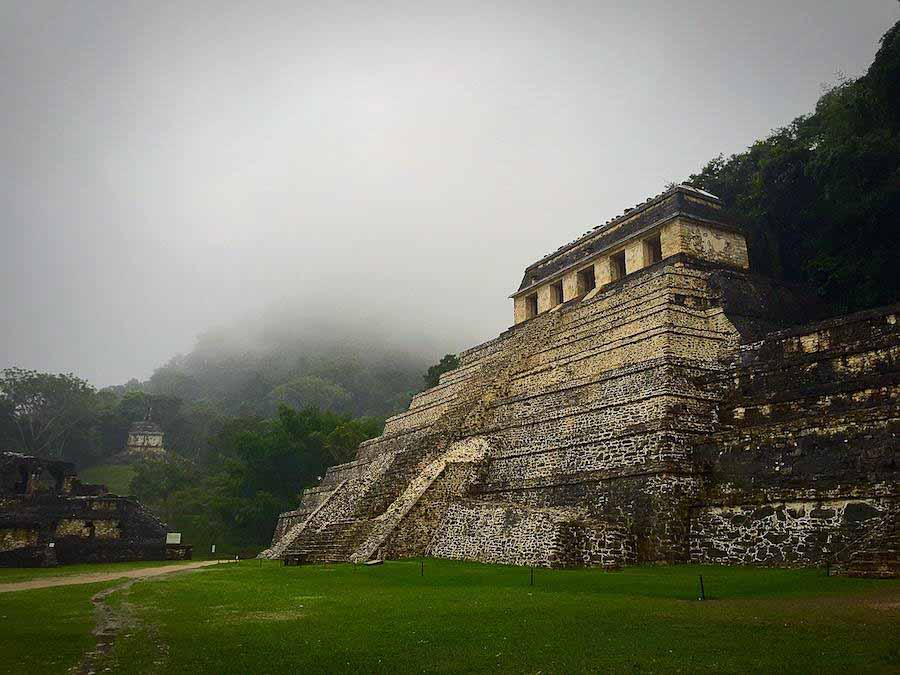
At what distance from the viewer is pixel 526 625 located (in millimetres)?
7754

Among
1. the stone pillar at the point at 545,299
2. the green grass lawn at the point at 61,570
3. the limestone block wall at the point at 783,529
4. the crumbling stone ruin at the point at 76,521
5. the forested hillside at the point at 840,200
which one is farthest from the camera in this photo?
the stone pillar at the point at 545,299

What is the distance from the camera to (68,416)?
64.2 meters

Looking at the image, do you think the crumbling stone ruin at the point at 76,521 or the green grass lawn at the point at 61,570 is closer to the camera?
the green grass lawn at the point at 61,570

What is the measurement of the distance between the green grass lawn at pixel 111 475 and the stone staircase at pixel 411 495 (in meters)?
43.9

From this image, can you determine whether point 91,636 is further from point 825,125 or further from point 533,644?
point 825,125

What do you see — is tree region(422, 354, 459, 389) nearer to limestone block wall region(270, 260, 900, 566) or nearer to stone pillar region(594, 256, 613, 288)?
stone pillar region(594, 256, 613, 288)

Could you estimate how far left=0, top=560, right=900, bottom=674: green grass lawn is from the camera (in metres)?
5.98

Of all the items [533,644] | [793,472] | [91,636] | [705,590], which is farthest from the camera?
[793,472]

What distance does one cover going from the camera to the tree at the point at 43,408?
6109cm

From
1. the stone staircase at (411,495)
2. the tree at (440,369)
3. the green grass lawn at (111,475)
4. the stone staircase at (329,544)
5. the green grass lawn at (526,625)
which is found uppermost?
the tree at (440,369)

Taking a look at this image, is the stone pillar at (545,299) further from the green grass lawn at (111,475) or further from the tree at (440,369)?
the green grass lawn at (111,475)

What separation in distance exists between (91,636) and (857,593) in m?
9.13

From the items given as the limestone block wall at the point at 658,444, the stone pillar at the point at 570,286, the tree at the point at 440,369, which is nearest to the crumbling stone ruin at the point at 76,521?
the limestone block wall at the point at 658,444

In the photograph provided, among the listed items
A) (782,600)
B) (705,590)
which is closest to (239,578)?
(705,590)
